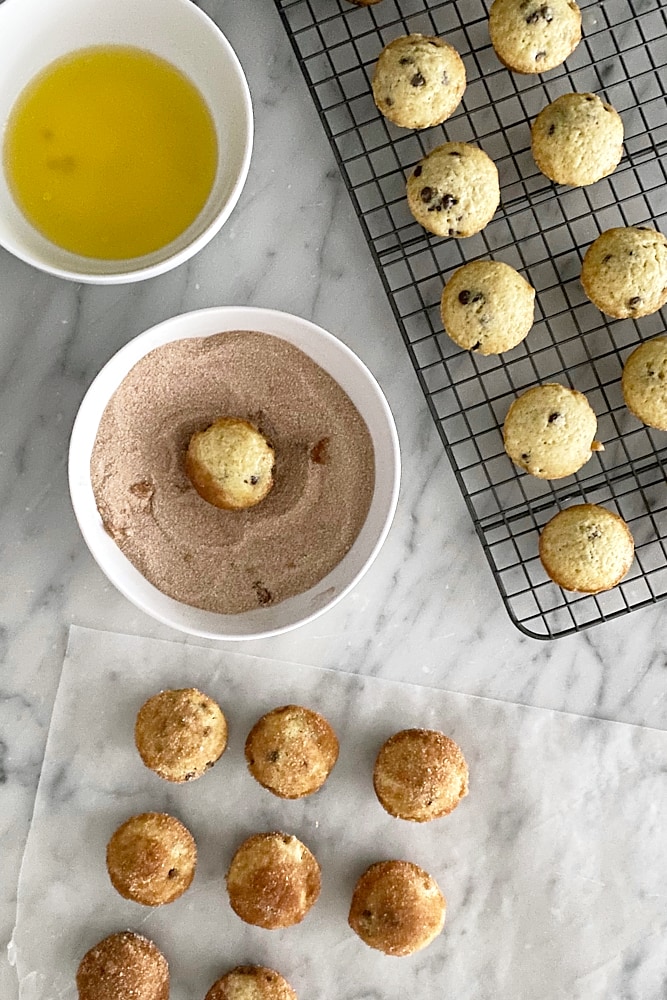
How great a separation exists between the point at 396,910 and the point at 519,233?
99 cm

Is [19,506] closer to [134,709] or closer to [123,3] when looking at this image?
[134,709]

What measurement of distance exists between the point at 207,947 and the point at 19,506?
72 cm

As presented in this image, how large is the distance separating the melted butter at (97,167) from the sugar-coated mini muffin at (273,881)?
0.86 meters

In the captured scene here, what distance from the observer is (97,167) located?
122 cm

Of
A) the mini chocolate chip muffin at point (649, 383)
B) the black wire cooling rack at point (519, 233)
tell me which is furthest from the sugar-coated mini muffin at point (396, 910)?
the mini chocolate chip muffin at point (649, 383)

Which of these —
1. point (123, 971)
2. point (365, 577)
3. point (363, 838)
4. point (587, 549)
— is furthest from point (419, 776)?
point (123, 971)

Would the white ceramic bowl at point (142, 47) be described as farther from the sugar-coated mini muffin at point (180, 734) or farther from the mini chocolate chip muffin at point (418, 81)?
the sugar-coated mini muffin at point (180, 734)

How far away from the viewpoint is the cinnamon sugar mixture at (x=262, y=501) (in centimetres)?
124

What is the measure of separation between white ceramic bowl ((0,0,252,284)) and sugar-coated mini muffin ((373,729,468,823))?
0.75 meters

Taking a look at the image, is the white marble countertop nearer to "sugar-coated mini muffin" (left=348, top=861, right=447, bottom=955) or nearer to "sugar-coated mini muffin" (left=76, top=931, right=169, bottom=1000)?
"sugar-coated mini muffin" (left=76, top=931, right=169, bottom=1000)

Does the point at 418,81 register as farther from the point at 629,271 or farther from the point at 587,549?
the point at 587,549

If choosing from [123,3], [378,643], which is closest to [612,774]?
[378,643]

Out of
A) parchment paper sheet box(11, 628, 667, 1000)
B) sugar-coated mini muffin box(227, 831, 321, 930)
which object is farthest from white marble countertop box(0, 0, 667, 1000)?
sugar-coated mini muffin box(227, 831, 321, 930)

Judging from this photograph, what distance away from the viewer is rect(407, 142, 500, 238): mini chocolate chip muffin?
1180mm
